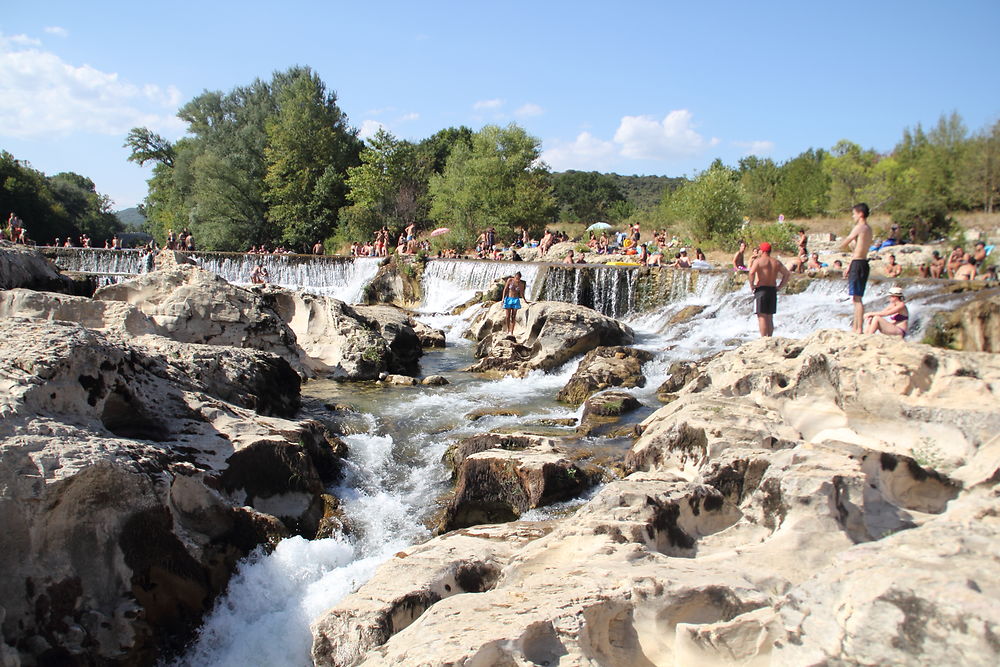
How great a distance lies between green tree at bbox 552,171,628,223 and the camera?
67.0 m

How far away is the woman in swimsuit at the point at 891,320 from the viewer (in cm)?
732

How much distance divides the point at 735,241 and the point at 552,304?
54.2 ft

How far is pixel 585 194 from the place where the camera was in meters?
72.3

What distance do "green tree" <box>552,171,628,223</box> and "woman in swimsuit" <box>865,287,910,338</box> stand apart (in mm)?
56362

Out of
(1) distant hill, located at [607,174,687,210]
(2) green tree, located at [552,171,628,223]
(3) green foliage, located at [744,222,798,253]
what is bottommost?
(3) green foliage, located at [744,222,798,253]

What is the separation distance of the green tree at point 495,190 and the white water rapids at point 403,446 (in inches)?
690

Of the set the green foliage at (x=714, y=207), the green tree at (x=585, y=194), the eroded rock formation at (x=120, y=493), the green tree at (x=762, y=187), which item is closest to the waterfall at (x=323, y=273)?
the green foliage at (x=714, y=207)

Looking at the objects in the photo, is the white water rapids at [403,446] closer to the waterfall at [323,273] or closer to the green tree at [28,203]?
the waterfall at [323,273]

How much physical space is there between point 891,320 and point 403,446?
19.5ft

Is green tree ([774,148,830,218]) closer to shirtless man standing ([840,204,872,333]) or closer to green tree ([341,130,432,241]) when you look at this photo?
green tree ([341,130,432,241])

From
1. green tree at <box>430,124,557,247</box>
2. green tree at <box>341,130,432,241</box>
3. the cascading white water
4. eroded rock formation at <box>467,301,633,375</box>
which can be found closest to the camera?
eroded rock formation at <box>467,301,633,375</box>

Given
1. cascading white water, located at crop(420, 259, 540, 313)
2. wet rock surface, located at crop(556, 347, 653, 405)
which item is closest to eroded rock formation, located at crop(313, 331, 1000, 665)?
wet rock surface, located at crop(556, 347, 653, 405)

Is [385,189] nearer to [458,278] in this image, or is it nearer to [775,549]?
[458,278]

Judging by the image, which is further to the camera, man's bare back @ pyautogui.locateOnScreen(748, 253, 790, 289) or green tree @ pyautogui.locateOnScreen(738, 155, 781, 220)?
green tree @ pyautogui.locateOnScreen(738, 155, 781, 220)
